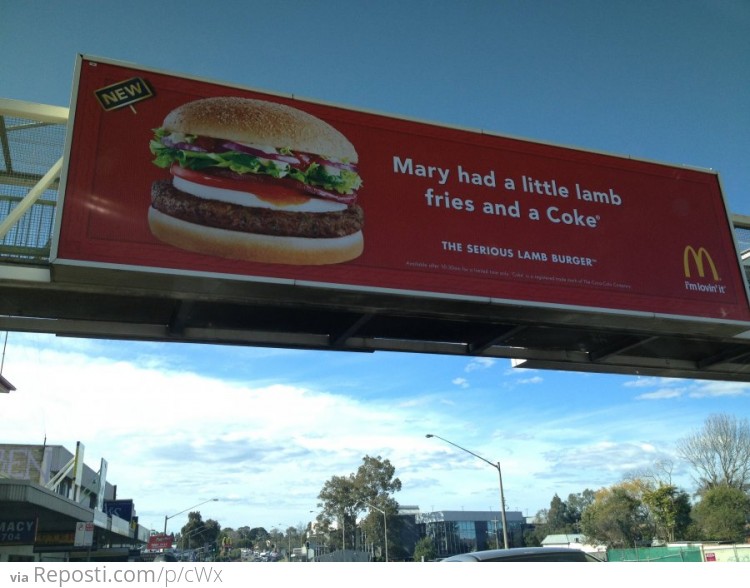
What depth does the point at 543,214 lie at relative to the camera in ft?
30.8

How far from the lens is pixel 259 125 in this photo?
835 cm

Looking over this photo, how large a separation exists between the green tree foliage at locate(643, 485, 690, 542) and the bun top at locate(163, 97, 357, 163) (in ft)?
124

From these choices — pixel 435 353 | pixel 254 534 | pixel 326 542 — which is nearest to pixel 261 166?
pixel 435 353

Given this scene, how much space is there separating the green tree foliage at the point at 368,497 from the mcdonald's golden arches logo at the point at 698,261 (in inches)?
340

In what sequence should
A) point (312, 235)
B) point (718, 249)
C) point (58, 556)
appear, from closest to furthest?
1. point (312, 235)
2. point (718, 249)
3. point (58, 556)

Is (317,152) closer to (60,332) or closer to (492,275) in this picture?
(492,275)

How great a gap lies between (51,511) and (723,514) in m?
35.1

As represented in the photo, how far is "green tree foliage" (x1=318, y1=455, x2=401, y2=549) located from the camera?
1517 centimetres

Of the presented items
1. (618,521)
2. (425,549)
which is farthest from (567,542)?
(618,521)

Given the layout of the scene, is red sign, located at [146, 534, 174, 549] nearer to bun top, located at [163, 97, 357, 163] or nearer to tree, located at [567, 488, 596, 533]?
tree, located at [567, 488, 596, 533]

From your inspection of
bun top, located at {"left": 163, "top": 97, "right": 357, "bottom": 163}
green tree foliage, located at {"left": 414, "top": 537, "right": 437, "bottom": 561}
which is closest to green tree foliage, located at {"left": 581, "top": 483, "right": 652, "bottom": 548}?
green tree foliage, located at {"left": 414, "top": 537, "right": 437, "bottom": 561}

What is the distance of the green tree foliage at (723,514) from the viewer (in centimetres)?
3488

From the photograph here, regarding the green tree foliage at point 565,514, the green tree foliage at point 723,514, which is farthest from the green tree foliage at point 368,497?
the green tree foliage at point 723,514

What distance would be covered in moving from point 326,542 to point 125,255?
14.6 metres
